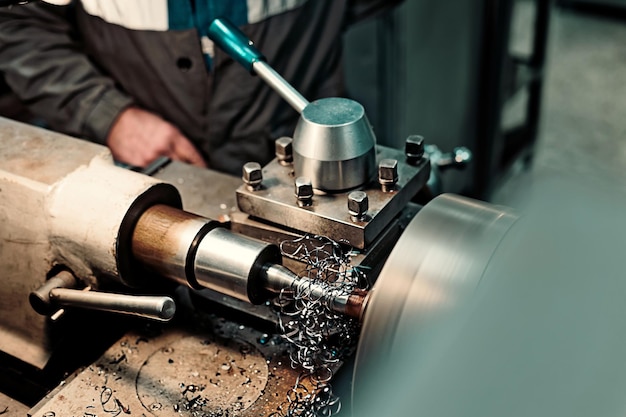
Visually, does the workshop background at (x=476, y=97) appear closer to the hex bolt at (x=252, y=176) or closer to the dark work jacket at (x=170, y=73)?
the dark work jacket at (x=170, y=73)

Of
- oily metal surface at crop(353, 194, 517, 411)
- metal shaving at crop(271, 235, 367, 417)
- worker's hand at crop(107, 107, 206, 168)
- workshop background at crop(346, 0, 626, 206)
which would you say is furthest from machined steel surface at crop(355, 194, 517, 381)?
workshop background at crop(346, 0, 626, 206)

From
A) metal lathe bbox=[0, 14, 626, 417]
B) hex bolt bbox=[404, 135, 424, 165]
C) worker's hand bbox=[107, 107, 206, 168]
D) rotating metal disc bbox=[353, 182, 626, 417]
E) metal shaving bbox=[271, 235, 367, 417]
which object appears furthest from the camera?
worker's hand bbox=[107, 107, 206, 168]

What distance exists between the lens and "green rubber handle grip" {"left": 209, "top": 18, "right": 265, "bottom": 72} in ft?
3.09

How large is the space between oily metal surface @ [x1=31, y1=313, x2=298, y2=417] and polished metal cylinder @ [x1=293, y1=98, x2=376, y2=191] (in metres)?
0.20

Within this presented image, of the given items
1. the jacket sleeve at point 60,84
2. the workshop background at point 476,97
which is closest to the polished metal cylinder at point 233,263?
the jacket sleeve at point 60,84

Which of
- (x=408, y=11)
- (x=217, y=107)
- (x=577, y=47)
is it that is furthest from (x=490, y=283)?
(x=577, y=47)

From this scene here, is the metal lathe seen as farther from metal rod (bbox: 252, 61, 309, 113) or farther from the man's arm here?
the man's arm

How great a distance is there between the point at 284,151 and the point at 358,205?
0.52ft

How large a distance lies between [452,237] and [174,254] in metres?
0.32

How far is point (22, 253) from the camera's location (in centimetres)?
84

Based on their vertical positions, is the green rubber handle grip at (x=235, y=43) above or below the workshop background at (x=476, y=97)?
above

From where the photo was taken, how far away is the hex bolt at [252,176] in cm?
83

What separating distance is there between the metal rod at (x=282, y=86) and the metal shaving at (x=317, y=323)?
0.18 meters

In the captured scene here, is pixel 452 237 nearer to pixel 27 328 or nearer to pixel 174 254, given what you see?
pixel 174 254
